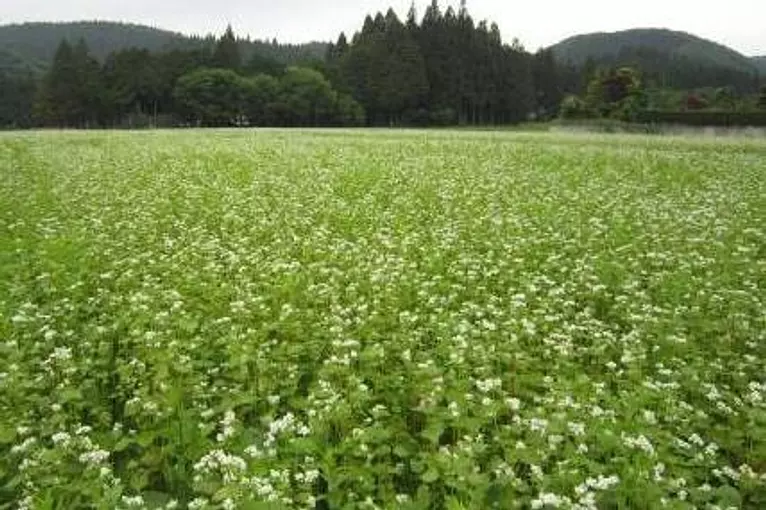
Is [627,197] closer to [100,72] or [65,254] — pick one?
[65,254]

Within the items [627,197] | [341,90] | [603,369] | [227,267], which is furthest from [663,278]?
[341,90]

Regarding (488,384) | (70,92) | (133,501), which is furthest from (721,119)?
(70,92)

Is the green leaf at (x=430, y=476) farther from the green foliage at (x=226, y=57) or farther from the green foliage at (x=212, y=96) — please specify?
the green foliage at (x=226, y=57)

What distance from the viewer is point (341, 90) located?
102 metres

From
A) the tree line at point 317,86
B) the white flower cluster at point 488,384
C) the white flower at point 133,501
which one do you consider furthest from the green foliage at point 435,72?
the white flower at point 133,501

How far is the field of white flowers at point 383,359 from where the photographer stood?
203 inches

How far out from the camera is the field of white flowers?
5152mm

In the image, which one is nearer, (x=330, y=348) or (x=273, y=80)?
(x=330, y=348)

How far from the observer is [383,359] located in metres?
7.30

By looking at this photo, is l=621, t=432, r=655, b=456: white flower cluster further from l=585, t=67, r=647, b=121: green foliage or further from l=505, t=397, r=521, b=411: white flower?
l=585, t=67, r=647, b=121: green foliage

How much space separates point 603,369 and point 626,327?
63.8 inches

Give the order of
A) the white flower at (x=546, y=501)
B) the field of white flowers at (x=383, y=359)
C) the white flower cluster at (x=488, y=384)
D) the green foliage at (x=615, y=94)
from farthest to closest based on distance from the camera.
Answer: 1. the green foliage at (x=615, y=94)
2. the white flower cluster at (x=488, y=384)
3. the field of white flowers at (x=383, y=359)
4. the white flower at (x=546, y=501)

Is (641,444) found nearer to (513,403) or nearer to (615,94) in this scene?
(513,403)

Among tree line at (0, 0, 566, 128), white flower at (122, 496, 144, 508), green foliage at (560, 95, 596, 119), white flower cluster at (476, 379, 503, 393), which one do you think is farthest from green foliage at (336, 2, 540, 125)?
white flower at (122, 496, 144, 508)
